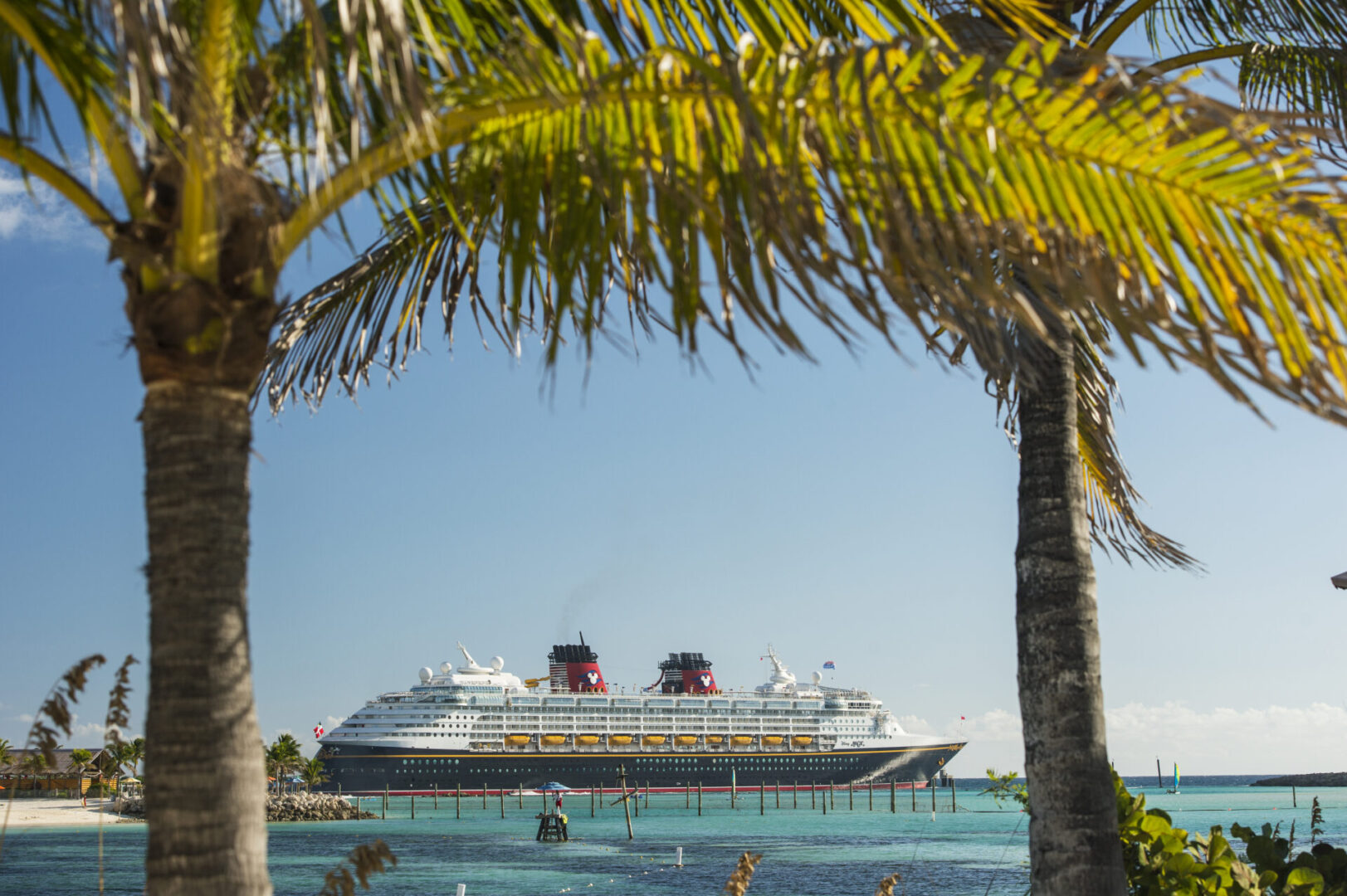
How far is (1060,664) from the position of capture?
361 centimetres

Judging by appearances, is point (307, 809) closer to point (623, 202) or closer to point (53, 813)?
point (53, 813)

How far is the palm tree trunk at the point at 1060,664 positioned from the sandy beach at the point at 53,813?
145ft

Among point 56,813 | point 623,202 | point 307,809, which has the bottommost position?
point 307,809

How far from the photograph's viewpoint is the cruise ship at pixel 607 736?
200ft

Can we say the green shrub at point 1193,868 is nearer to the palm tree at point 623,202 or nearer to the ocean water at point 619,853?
the palm tree at point 623,202

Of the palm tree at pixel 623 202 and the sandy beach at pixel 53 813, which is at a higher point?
the palm tree at pixel 623 202

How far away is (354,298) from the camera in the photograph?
4.19m

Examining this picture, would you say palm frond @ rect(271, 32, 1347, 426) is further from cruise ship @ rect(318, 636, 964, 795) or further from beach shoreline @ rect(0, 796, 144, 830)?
cruise ship @ rect(318, 636, 964, 795)

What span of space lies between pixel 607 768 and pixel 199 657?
66868 mm

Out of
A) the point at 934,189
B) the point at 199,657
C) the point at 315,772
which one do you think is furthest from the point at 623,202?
the point at 315,772

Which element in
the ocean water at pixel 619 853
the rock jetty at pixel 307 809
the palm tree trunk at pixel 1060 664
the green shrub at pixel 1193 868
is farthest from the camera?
the rock jetty at pixel 307 809

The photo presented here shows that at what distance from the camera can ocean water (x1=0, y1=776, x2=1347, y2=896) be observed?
2427 centimetres

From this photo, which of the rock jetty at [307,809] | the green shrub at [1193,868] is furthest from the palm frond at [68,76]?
the rock jetty at [307,809]

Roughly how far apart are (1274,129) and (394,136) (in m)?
1.66
